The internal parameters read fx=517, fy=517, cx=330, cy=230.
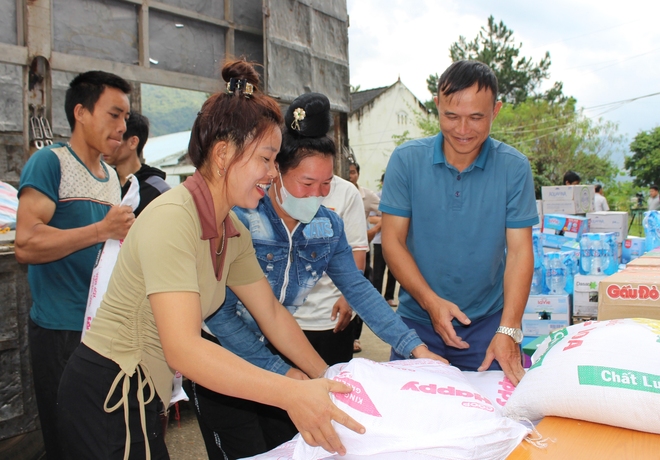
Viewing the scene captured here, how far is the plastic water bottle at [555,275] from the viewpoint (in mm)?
3650

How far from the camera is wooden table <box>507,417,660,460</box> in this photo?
1.04m

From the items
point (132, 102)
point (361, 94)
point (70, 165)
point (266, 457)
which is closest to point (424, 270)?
point (266, 457)

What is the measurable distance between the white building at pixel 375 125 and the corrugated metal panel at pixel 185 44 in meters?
19.2

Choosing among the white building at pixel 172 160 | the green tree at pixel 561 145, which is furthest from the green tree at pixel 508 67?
the white building at pixel 172 160

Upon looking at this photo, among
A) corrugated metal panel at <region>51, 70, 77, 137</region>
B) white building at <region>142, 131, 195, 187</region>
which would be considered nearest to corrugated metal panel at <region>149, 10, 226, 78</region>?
corrugated metal panel at <region>51, 70, 77, 137</region>

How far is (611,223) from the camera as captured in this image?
14.9 feet

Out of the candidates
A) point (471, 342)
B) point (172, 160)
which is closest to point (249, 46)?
point (471, 342)

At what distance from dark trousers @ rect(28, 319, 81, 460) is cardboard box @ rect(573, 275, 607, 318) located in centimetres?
303

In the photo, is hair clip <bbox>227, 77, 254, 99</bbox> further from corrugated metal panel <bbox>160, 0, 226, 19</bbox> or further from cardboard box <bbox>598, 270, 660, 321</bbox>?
corrugated metal panel <bbox>160, 0, 226, 19</bbox>

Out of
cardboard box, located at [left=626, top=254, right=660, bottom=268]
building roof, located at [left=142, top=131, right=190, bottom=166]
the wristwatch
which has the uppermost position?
building roof, located at [left=142, top=131, right=190, bottom=166]

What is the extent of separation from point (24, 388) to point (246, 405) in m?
1.59

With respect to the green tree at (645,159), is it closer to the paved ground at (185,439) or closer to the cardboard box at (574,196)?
the cardboard box at (574,196)

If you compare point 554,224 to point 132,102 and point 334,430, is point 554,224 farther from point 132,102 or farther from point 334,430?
point 334,430

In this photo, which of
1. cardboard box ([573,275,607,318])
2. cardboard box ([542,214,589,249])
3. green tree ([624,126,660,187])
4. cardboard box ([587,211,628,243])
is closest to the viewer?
cardboard box ([573,275,607,318])
